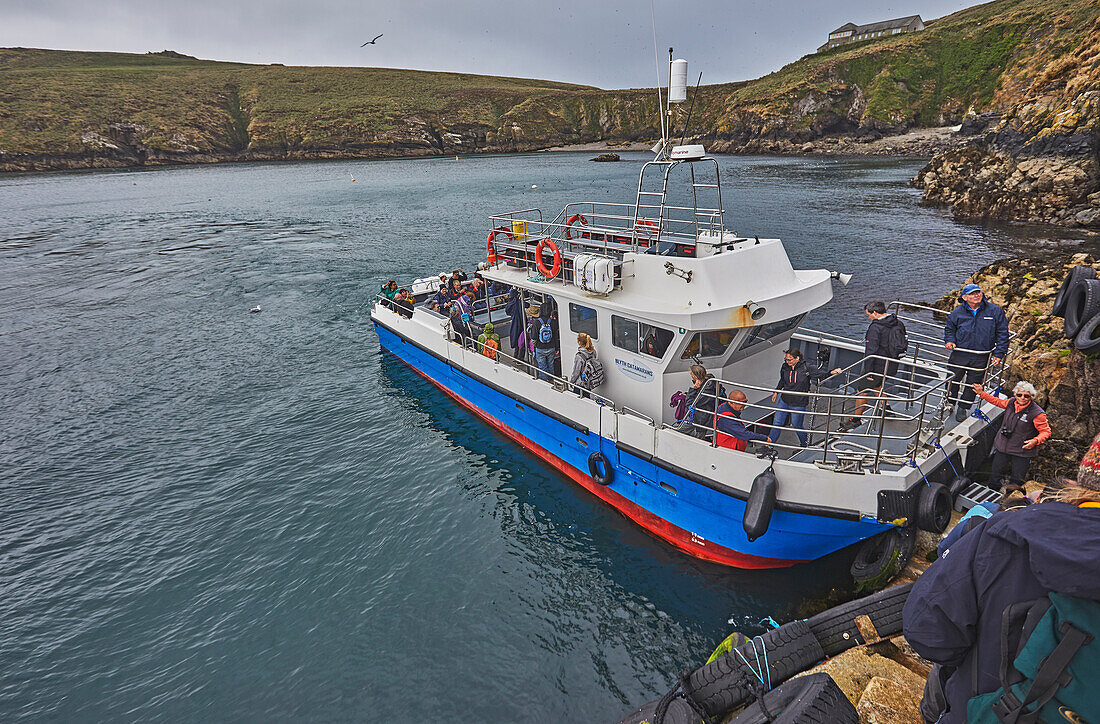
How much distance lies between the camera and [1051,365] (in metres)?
11.5

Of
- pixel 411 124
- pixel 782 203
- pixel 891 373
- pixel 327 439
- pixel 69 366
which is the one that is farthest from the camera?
pixel 411 124

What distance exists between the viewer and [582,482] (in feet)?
39.2

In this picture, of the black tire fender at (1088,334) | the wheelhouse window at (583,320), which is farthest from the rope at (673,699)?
the wheelhouse window at (583,320)

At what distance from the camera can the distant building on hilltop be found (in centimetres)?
13450

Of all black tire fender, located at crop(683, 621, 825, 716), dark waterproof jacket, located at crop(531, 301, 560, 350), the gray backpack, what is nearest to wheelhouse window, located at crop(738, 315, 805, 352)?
the gray backpack

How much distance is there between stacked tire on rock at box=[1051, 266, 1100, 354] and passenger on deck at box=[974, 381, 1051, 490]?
163 centimetres

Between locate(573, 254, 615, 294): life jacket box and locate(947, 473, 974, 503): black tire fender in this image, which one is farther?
locate(573, 254, 615, 294): life jacket box

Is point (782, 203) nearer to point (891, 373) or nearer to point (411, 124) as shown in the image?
point (891, 373)

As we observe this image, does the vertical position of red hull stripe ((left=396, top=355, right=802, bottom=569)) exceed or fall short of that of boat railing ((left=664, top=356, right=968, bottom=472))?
it falls short

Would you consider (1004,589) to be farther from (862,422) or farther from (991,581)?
(862,422)

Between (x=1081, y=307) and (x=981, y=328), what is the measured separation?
108 inches

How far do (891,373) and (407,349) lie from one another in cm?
1330

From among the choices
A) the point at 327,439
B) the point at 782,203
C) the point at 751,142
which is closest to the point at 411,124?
the point at 751,142

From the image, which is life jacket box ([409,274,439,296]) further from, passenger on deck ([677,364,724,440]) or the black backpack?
the black backpack
